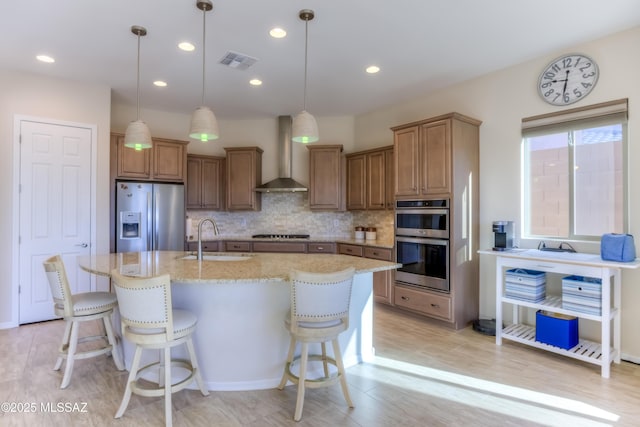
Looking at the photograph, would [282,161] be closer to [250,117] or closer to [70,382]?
[250,117]

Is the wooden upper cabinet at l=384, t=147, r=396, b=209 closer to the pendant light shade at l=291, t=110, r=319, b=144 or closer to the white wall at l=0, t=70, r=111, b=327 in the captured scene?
the pendant light shade at l=291, t=110, r=319, b=144

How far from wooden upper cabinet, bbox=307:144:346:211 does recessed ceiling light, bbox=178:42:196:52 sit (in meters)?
2.51

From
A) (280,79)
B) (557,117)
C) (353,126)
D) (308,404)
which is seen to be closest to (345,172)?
(353,126)

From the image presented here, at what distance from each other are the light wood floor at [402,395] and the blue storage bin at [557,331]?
160 mm

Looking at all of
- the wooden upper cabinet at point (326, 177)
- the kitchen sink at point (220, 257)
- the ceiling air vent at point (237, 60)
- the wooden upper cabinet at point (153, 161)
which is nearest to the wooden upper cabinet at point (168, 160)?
the wooden upper cabinet at point (153, 161)

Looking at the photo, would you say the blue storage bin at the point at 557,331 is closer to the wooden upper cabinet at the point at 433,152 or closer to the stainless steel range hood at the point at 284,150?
the wooden upper cabinet at the point at 433,152

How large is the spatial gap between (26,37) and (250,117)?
3204 millimetres

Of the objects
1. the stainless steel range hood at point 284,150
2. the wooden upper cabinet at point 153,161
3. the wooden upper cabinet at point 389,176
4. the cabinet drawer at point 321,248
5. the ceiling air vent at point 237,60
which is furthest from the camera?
the stainless steel range hood at point 284,150

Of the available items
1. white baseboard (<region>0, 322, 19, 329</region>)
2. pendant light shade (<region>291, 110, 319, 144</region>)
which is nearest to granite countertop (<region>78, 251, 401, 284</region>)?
pendant light shade (<region>291, 110, 319, 144</region>)

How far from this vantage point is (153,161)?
195 inches

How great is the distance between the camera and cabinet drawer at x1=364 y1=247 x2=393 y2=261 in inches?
180

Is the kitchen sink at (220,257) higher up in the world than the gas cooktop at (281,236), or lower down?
lower down

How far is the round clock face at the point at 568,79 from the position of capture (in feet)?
10.8

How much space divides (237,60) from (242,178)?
2364 millimetres
